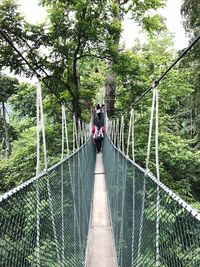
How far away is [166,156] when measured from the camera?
580 centimetres

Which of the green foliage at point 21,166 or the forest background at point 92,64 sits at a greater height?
the forest background at point 92,64

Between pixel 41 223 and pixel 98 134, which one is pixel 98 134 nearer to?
pixel 98 134

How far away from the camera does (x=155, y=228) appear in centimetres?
150

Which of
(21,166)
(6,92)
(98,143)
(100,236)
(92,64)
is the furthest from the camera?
(6,92)

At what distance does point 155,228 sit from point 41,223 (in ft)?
1.56

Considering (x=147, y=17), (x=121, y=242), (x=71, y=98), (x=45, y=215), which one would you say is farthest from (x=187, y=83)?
(x=45, y=215)

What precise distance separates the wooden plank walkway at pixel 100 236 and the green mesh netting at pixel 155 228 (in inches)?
17.1

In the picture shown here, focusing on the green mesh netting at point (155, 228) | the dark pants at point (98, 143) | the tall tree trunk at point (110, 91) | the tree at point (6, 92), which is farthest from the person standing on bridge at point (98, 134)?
the green mesh netting at point (155, 228)

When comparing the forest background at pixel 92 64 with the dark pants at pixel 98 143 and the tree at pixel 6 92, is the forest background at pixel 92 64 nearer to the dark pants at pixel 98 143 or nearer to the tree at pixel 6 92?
the dark pants at pixel 98 143

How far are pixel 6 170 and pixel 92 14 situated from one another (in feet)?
9.22

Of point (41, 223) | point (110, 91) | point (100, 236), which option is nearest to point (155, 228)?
point (41, 223)

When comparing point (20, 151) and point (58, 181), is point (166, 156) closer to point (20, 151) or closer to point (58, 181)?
point (20, 151)

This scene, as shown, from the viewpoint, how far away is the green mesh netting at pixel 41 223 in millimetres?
929

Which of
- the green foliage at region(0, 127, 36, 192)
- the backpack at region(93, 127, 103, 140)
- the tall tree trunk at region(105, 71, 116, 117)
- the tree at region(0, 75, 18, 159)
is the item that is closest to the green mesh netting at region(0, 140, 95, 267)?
the green foliage at region(0, 127, 36, 192)
